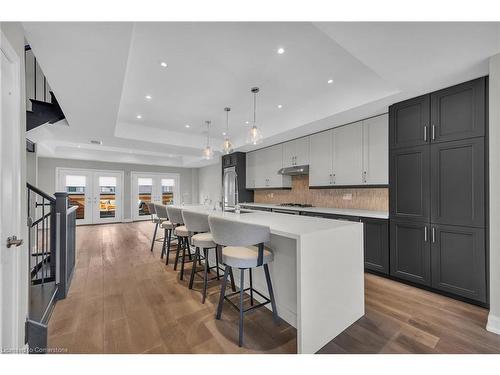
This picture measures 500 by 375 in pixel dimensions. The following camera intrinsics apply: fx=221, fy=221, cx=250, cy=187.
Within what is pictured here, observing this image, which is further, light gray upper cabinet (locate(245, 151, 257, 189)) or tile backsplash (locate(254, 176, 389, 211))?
light gray upper cabinet (locate(245, 151, 257, 189))

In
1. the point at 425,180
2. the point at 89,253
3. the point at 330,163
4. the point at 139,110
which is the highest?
the point at 139,110

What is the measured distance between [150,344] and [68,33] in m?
2.40

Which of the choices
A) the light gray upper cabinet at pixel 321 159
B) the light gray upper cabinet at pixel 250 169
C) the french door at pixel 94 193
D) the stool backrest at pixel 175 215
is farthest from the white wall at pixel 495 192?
the french door at pixel 94 193

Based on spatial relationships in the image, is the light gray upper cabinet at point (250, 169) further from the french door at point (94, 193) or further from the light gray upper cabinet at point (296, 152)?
the french door at point (94, 193)

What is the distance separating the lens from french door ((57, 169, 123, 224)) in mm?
7574

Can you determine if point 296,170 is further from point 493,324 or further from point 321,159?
point 493,324

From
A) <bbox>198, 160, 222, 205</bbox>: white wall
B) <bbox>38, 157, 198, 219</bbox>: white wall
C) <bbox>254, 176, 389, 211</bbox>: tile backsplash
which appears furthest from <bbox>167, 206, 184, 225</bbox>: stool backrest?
<bbox>198, 160, 222, 205</bbox>: white wall

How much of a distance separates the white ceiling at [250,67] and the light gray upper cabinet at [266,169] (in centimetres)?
81

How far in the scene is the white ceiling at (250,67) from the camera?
5.42 ft

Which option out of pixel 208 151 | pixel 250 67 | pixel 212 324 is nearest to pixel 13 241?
pixel 212 324

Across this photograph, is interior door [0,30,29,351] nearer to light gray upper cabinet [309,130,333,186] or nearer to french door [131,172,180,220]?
light gray upper cabinet [309,130,333,186]
